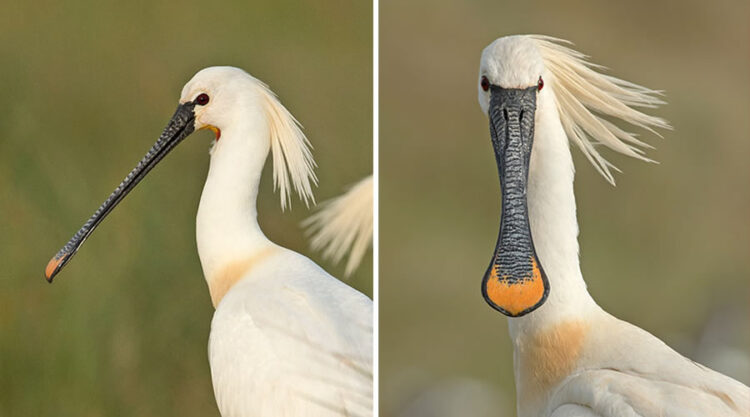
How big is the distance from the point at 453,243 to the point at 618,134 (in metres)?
0.50

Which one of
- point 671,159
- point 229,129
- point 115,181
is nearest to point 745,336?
point 671,159

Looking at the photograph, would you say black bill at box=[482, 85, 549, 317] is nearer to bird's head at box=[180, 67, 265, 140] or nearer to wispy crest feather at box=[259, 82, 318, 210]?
wispy crest feather at box=[259, 82, 318, 210]

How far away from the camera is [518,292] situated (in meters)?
2.47

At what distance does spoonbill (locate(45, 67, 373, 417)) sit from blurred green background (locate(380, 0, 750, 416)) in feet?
0.61

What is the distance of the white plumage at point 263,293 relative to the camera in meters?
2.48

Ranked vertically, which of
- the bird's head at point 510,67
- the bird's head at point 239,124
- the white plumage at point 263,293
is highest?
the bird's head at point 510,67

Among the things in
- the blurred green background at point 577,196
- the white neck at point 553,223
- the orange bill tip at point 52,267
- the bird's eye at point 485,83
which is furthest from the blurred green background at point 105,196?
the white neck at point 553,223

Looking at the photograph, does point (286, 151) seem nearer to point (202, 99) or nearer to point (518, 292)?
point (202, 99)

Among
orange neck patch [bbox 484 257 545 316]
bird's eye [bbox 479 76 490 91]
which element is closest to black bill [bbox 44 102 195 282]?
bird's eye [bbox 479 76 490 91]

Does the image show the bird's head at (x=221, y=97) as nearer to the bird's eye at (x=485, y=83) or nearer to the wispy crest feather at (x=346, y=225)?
the wispy crest feather at (x=346, y=225)

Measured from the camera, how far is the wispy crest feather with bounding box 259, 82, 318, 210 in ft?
9.04

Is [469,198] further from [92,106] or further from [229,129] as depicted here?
[92,106]

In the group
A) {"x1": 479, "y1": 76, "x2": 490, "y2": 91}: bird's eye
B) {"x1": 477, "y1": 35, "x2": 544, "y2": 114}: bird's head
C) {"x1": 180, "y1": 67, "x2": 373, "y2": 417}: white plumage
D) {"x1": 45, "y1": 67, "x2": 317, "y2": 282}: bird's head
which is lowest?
{"x1": 180, "y1": 67, "x2": 373, "y2": 417}: white plumage

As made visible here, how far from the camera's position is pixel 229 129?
2.75m
